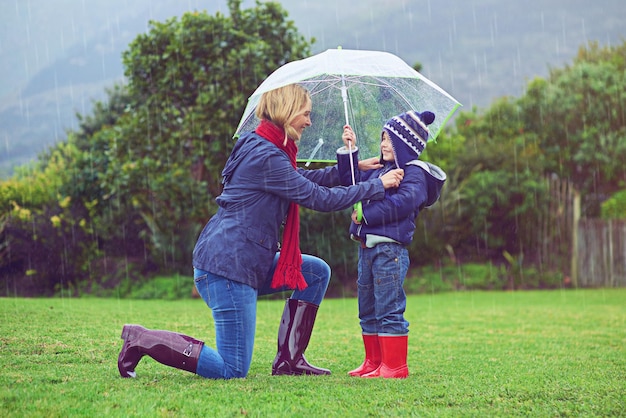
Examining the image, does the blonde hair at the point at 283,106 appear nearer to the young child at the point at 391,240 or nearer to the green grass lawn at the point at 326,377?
the young child at the point at 391,240

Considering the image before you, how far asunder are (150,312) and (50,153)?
16911 mm

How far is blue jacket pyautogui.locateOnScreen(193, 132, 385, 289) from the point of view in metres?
4.03

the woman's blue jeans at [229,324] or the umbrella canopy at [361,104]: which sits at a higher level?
the umbrella canopy at [361,104]

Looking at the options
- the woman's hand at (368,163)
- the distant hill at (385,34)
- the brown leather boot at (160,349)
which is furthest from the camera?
the distant hill at (385,34)

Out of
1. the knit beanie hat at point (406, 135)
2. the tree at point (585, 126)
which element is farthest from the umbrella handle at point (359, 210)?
the tree at point (585, 126)

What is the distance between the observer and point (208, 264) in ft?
13.2

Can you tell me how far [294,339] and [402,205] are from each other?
1054 mm

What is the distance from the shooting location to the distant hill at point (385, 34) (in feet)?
185

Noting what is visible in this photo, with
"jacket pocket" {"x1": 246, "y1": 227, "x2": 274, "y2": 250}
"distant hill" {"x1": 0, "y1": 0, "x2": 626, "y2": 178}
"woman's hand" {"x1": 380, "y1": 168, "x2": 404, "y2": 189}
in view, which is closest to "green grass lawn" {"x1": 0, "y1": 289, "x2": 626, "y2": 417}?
"jacket pocket" {"x1": 246, "y1": 227, "x2": 274, "y2": 250}

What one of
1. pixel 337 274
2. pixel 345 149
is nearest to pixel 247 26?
pixel 337 274

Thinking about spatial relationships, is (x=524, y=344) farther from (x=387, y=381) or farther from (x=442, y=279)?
(x=442, y=279)

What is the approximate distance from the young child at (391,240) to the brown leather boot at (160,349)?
1.12 meters

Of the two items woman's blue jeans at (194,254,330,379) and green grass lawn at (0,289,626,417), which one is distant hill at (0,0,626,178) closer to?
green grass lawn at (0,289,626,417)

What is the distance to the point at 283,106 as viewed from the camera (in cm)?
426
